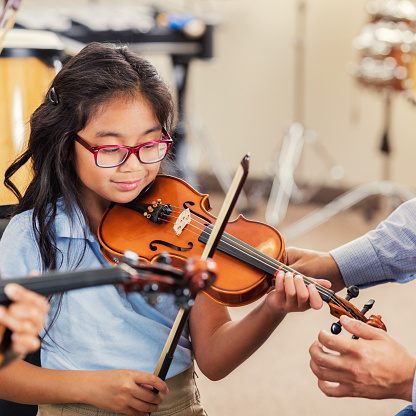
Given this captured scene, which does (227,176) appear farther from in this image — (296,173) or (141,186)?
(141,186)

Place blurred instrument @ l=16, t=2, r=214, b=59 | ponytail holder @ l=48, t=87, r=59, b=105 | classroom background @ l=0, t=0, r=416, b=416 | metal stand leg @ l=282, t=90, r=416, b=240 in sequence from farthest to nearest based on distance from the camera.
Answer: metal stand leg @ l=282, t=90, r=416, b=240
blurred instrument @ l=16, t=2, r=214, b=59
classroom background @ l=0, t=0, r=416, b=416
ponytail holder @ l=48, t=87, r=59, b=105

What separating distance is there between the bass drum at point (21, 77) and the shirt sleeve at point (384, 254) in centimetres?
82

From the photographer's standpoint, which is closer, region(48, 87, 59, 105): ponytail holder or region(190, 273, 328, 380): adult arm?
region(190, 273, 328, 380): adult arm

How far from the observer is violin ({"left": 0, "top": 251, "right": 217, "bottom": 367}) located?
62 centimetres

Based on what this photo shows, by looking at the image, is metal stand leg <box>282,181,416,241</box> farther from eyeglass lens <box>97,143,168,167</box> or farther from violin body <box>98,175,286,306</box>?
eyeglass lens <box>97,143,168,167</box>

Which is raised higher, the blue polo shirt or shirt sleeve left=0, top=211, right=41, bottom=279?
shirt sleeve left=0, top=211, right=41, bottom=279

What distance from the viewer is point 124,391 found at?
0.96m

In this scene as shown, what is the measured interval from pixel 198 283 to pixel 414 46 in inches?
89.0

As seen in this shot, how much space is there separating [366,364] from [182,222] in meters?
0.40

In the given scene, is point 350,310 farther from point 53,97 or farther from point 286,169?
point 286,169

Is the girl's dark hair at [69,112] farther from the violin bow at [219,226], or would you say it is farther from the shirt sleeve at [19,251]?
the violin bow at [219,226]

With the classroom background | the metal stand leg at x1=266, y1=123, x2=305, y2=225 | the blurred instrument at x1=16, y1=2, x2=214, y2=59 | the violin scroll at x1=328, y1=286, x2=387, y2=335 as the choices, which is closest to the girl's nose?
the violin scroll at x1=328, y1=286, x2=387, y2=335

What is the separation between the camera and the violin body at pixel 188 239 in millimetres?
1005

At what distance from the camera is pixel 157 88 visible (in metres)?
1.16
